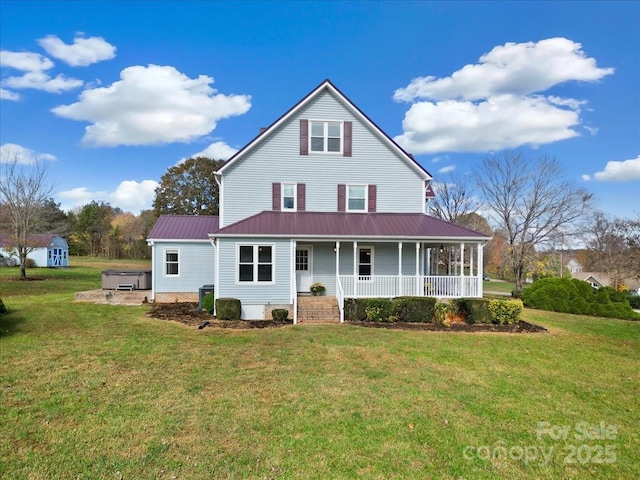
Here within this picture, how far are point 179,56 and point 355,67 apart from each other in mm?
9780

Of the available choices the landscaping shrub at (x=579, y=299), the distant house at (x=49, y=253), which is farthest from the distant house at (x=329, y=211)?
the distant house at (x=49, y=253)

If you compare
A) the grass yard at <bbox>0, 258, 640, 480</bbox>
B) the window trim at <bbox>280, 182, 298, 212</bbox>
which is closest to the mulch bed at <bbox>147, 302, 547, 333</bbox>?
the grass yard at <bbox>0, 258, 640, 480</bbox>

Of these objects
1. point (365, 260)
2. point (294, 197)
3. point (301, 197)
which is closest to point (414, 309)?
point (365, 260)

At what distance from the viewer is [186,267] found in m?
17.1

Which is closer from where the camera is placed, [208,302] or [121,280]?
[208,302]

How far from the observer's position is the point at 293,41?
18734mm

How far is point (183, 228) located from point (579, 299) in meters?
20.9

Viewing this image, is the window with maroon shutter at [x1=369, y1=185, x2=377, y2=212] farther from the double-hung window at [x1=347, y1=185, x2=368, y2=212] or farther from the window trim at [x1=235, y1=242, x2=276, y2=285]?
the window trim at [x1=235, y1=242, x2=276, y2=285]

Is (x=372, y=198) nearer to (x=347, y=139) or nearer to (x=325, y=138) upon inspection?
(x=347, y=139)

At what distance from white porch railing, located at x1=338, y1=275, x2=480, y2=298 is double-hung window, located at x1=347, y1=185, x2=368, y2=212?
3.70 metres

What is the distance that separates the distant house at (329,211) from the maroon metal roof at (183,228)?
0.11 m

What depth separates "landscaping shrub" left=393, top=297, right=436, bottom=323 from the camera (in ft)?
41.5

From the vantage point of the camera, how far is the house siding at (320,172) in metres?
15.4

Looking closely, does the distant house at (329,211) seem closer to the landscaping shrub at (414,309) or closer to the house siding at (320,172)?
the house siding at (320,172)
